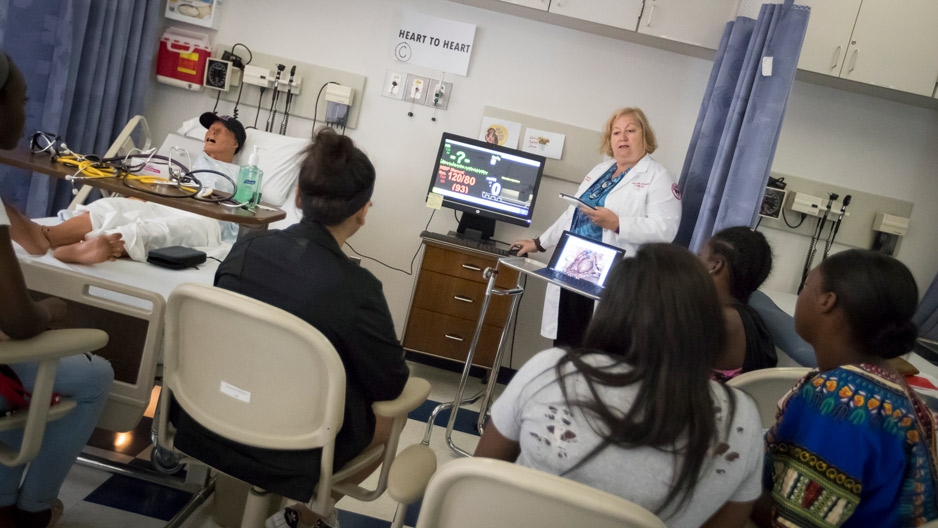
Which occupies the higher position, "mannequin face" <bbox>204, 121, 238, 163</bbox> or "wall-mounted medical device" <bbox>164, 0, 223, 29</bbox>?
"wall-mounted medical device" <bbox>164, 0, 223, 29</bbox>

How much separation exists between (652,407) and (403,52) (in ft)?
10.0

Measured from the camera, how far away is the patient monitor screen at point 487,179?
3.40 metres

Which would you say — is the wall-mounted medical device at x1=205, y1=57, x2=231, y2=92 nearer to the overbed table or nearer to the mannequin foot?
the overbed table

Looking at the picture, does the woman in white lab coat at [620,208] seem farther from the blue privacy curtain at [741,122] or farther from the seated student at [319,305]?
the seated student at [319,305]

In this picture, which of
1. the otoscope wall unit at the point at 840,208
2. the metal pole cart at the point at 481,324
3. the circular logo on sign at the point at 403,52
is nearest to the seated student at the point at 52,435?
the metal pole cart at the point at 481,324

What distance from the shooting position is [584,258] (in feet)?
7.57

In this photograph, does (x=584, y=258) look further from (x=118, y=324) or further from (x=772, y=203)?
(x=772, y=203)

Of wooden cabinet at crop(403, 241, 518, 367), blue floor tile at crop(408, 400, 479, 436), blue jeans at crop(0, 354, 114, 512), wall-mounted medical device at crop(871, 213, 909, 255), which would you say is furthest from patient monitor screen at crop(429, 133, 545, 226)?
blue jeans at crop(0, 354, 114, 512)

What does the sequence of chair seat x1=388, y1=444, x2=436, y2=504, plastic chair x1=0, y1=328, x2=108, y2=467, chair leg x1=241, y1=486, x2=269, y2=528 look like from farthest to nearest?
chair leg x1=241, y1=486, x2=269, y2=528 < plastic chair x1=0, y1=328, x2=108, y2=467 < chair seat x1=388, y1=444, x2=436, y2=504

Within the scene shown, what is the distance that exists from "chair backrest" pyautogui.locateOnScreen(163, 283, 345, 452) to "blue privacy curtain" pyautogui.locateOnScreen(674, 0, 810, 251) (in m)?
1.95

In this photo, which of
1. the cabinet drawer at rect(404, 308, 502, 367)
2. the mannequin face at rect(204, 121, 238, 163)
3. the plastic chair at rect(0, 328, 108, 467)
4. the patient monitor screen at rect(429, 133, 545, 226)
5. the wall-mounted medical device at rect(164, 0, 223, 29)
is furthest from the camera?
the wall-mounted medical device at rect(164, 0, 223, 29)

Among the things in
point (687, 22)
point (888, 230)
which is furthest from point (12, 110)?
point (888, 230)

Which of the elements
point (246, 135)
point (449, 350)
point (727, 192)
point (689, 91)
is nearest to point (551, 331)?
point (449, 350)

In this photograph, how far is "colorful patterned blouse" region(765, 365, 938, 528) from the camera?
0.99m
